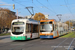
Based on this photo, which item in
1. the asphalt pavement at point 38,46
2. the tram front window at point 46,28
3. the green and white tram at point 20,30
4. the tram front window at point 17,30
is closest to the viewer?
the asphalt pavement at point 38,46

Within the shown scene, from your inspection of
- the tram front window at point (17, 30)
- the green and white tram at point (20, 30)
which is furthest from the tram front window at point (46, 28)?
the tram front window at point (17, 30)

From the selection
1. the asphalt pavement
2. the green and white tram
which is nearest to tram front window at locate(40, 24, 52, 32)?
the green and white tram

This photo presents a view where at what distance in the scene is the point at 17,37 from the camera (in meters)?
17.9

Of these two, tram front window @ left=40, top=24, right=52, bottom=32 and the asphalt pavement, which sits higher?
tram front window @ left=40, top=24, right=52, bottom=32

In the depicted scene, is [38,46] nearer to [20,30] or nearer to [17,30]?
[20,30]

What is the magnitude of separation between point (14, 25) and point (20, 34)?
64.2 inches

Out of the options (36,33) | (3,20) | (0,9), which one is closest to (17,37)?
(36,33)

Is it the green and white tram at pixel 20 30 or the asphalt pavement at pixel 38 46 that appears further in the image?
the green and white tram at pixel 20 30

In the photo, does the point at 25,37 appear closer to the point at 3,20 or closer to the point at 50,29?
the point at 50,29

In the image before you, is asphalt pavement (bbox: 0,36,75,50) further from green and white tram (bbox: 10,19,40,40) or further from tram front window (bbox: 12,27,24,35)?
tram front window (bbox: 12,27,24,35)

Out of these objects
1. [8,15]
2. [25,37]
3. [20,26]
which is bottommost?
[25,37]

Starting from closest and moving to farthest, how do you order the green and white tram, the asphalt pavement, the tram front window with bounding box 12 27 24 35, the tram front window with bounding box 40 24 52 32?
the asphalt pavement
the green and white tram
the tram front window with bounding box 12 27 24 35
the tram front window with bounding box 40 24 52 32

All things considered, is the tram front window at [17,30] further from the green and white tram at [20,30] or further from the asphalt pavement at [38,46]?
the asphalt pavement at [38,46]

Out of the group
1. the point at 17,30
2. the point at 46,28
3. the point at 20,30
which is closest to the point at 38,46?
the point at 20,30
